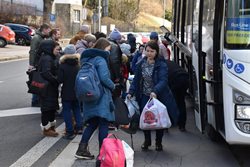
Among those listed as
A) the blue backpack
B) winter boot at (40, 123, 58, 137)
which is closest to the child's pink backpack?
the blue backpack

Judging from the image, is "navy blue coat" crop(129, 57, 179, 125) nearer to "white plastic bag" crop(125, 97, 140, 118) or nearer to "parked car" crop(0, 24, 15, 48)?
"white plastic bag" crop(125, 97, 140, 118)

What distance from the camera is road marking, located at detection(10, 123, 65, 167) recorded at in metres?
6.55

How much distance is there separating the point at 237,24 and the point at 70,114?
3332 mm

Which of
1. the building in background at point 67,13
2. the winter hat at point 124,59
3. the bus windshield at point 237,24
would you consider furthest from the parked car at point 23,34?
the bus windshield at point 237,24

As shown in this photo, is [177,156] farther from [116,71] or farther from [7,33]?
[7,33]

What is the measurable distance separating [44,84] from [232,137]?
11.2 ft

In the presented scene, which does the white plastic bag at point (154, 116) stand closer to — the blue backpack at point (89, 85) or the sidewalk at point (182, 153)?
the sidewalk at point (182, 153)

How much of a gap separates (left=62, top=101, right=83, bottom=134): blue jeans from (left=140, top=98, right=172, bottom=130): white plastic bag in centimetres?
151

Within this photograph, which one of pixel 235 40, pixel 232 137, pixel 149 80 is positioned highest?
pixel 235 40

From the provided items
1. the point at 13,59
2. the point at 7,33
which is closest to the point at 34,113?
the point at 13,59

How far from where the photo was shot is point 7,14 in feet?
152

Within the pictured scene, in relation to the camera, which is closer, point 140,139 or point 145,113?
point 145,113

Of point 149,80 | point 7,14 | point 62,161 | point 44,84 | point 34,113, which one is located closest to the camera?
point 62,161

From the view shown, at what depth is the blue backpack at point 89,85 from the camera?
620 centimetres
